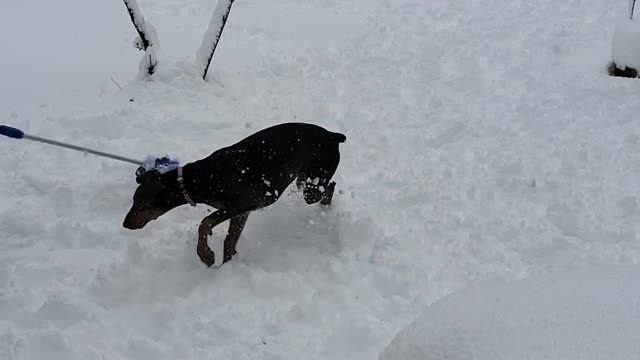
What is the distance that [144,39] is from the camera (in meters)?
7.71

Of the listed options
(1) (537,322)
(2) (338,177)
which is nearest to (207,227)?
(2) (338,177)

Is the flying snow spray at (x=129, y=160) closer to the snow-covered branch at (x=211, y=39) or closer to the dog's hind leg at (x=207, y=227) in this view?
the dog's hind leg at (x=207, y=227)

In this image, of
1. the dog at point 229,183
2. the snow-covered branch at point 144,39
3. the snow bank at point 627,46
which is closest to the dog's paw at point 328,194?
the dog at point 229,183

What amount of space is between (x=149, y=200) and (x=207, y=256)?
0.57 m

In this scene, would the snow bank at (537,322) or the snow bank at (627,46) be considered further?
the snow bank at (627,46)

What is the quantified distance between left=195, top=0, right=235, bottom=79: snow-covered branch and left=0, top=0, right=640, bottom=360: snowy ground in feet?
0.59

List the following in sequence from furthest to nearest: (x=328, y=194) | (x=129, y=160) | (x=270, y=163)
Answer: (x=328, y=194) → (x=129, y=160) → (x=270, y=163)

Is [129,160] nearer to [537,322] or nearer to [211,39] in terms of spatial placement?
[211,39]

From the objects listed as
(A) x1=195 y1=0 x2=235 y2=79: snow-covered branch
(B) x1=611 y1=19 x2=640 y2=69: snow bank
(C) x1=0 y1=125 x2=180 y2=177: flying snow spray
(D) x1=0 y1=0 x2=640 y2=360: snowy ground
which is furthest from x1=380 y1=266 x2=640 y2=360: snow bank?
(A) x1=195 y1=0 x2=235 y2=79: snow-covered branch

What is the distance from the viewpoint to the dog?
184 inches

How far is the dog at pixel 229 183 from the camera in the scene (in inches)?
184

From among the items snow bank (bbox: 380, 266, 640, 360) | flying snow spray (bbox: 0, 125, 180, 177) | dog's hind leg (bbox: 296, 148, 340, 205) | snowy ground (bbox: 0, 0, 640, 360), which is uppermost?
snow bank (bbox: 380, 266, 640, 360)

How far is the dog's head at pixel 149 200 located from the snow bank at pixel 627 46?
17.8 ft

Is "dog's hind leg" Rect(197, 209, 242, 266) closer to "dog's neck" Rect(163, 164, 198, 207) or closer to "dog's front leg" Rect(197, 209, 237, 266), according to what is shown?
"dog's front leg" Rect(197, 209, 237, 266)
